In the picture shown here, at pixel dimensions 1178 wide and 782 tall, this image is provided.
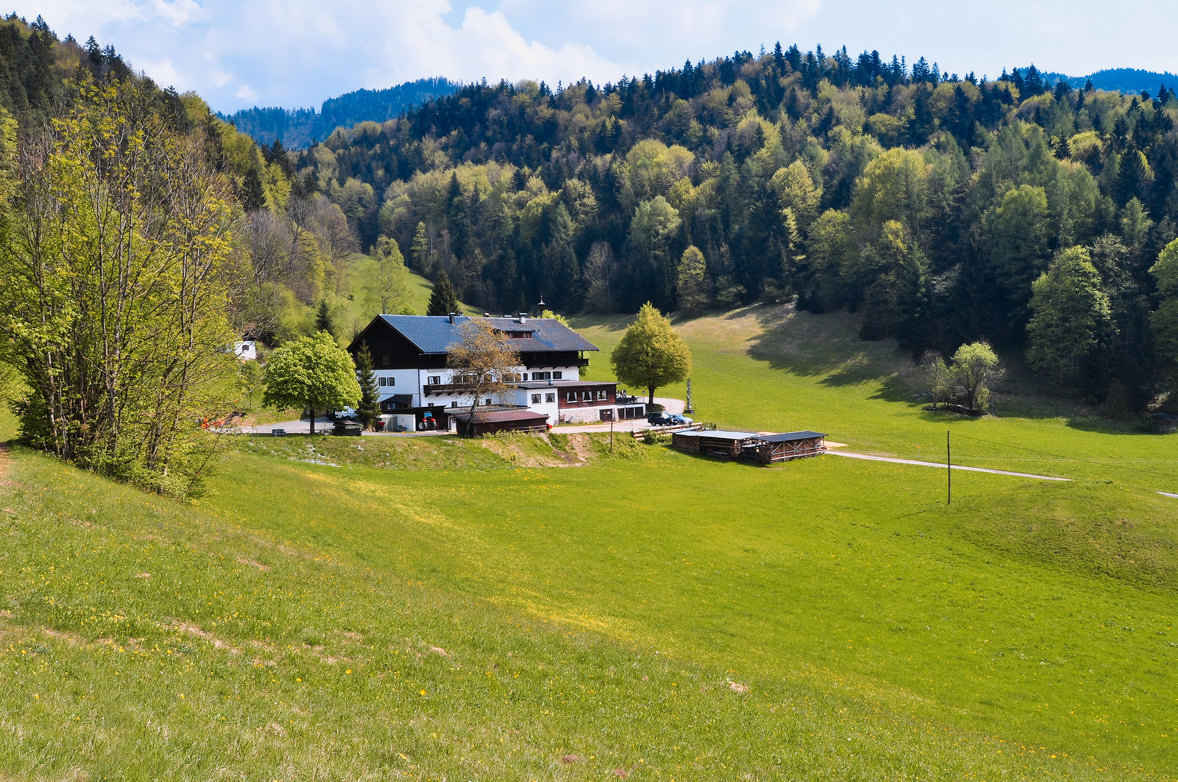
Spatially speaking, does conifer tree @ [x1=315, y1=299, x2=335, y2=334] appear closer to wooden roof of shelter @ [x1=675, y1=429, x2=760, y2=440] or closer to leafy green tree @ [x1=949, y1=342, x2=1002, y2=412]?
wooden roof of shelter @ [x1=675, y1=429, x2=760, y2=440]

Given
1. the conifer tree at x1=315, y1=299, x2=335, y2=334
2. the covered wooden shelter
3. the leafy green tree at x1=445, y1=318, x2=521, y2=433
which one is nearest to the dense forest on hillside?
the covered wooden shelter

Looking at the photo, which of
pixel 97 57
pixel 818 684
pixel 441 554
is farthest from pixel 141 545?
pixel 97 57

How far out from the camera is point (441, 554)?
1288 inches

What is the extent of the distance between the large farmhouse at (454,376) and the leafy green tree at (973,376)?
43.0 metres

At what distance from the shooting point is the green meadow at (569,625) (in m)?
12.4

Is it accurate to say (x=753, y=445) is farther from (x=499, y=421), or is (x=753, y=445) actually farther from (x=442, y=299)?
(x=442, y=299)

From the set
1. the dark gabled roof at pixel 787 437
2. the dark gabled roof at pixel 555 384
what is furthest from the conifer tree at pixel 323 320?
the dark gabled roof at pixel 787 437

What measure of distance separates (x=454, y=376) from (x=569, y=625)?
164 feet

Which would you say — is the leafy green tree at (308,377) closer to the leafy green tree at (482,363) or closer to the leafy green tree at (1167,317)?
the leafy green tree at (482,363)

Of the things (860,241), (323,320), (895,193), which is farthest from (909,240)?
(323,320)

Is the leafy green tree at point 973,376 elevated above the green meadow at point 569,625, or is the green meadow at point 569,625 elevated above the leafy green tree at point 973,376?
the leafy green tree at point 973,376

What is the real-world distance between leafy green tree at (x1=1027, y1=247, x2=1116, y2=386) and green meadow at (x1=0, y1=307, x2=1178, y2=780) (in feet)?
140

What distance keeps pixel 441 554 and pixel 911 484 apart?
4321 cm

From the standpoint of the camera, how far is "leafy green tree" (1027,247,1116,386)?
309 ft
